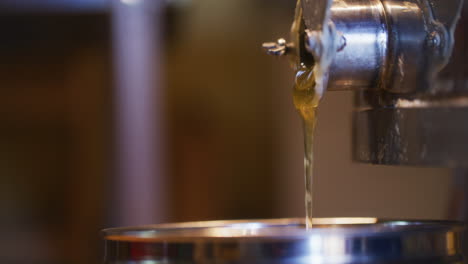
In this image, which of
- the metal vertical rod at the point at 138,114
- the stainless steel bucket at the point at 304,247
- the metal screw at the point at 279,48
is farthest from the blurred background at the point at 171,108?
the stainless steel bucket at the point at 304,247

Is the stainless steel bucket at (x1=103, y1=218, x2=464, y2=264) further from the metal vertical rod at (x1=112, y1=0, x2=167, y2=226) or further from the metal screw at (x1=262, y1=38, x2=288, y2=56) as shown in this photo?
the metal vertical rod at (x1=112, y1=0, x2=167, y2=226)

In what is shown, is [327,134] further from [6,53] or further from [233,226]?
[6,53]

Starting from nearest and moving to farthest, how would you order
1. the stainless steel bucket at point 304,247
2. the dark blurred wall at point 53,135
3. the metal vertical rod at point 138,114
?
the stainless steel bucket at point 304,247
the metal vertical rod at point 138,114
the dark blurred wall at point 53,135

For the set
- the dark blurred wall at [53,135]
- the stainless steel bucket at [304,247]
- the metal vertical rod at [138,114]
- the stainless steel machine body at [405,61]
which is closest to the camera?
the stainless steel bucket at [304,247]

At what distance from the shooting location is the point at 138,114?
2762 mm

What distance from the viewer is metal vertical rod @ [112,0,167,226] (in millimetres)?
2725

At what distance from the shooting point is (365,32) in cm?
53

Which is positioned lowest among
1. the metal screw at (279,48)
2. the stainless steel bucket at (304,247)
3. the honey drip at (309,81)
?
the stainless steel bucket at (304,247)

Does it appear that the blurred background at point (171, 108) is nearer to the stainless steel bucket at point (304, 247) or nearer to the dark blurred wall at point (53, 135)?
the dark blurred wall at point (53, 135)

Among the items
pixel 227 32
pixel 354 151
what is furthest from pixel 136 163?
pixel 354 151

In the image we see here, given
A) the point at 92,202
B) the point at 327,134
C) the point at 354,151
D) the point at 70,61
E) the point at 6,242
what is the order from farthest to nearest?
the point at 6,242
the point at 70,61
the point at 92,202
the point at 327,134
the point at 354,151

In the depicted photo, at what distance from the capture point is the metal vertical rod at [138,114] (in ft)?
8.94

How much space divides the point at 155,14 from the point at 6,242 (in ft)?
5.94

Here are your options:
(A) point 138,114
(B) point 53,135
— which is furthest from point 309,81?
(B) point 53,135
